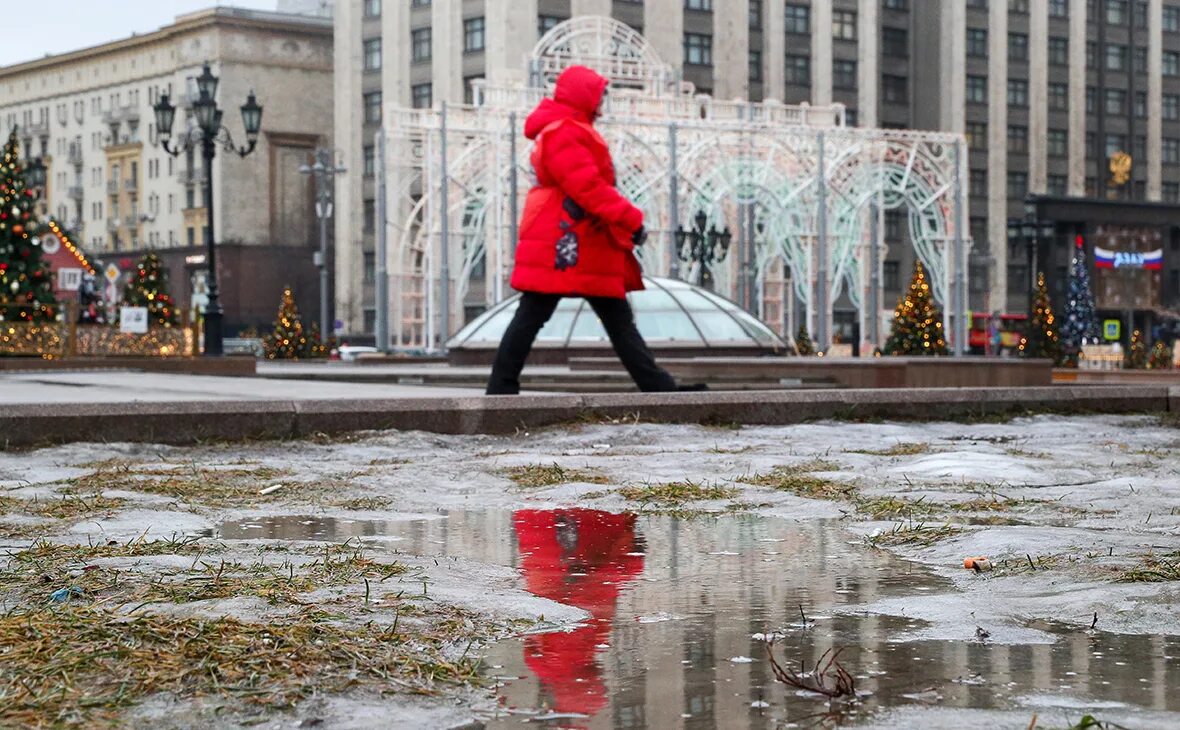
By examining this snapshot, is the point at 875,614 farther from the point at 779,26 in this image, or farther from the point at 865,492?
the point at 779,26

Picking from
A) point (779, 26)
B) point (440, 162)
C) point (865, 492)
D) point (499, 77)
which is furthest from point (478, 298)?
point (865, 492)

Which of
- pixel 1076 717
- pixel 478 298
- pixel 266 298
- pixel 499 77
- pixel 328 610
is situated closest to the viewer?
pixel 1076 717

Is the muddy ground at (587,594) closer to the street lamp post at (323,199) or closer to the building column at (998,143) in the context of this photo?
the street lamp post at (323,199)

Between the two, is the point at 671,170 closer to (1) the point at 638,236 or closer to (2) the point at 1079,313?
(2) the point at 1079,313

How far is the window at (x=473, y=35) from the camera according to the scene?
3073 inches

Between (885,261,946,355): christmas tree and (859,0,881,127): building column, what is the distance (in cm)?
4331

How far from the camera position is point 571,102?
41.1 feet

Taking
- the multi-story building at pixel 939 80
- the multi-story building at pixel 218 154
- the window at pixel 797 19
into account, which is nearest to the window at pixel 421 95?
the multi-story building at pixel 939 80

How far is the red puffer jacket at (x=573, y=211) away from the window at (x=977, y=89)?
75.2 m

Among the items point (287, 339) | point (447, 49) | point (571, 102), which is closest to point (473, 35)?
point (447, 49)

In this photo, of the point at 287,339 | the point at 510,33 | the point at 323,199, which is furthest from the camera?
the point at 510,33

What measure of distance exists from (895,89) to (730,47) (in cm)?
987

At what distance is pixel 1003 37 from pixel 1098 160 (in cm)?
732

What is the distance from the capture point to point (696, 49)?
80.8m
